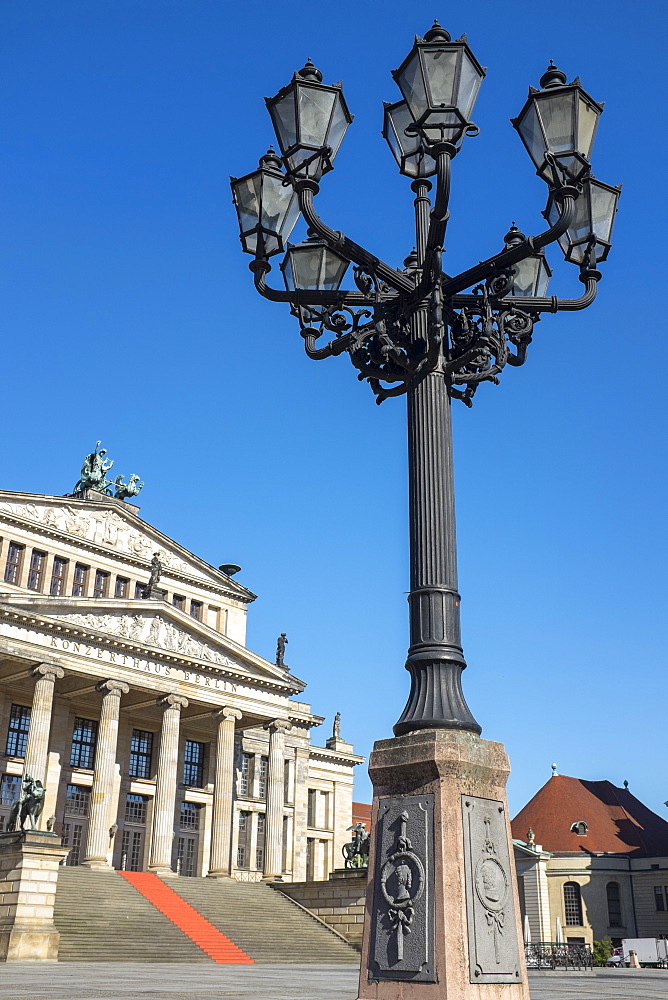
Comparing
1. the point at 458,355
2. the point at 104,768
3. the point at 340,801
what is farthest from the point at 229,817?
the point at 458,355

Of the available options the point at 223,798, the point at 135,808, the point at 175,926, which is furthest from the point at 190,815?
the point at 175,926

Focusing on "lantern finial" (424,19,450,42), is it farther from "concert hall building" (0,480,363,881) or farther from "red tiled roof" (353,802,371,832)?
"red tiled roof" (353,802,371,832)

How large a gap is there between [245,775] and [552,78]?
47354 millimetres

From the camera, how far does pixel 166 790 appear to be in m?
40.2

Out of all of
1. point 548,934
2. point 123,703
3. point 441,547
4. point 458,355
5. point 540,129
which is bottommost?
point 548,934

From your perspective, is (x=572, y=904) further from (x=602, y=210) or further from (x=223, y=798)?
(x=602, y=210)

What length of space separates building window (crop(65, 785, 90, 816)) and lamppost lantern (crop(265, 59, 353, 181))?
39201 millimetres

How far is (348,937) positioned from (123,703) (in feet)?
47.5

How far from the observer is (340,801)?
5916 cm

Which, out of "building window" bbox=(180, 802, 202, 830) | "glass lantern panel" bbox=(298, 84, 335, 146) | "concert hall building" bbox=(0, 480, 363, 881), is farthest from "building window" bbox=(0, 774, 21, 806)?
"glass lantern panel" bbox=(298, 84, 335, 146)

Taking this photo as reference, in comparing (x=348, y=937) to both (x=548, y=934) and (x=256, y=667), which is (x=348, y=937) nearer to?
(x=256, y=667)

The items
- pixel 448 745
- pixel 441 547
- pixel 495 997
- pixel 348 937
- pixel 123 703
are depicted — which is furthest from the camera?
pixel 123 703

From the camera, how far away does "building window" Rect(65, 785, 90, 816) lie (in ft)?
136

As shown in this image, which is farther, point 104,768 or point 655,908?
point 655,908
